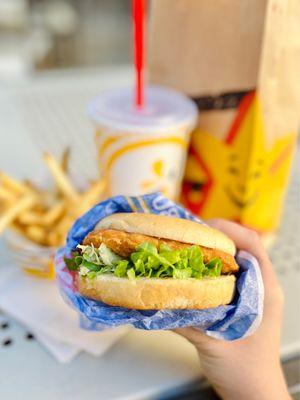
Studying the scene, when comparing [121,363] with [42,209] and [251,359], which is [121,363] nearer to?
[251,359]

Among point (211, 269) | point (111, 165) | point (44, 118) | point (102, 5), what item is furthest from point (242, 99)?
point (102, 5)

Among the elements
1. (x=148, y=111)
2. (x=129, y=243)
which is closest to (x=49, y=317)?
(x=129, y=243)

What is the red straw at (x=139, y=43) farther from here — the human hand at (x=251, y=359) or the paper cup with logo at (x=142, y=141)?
the human hand at (x=251, y=359)

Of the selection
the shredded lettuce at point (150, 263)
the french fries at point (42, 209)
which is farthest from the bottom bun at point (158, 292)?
the french fries at point (42, 209)

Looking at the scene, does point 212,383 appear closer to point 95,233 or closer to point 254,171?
point 95,233

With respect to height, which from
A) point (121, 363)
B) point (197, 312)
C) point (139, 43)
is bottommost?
point (121, 363)
